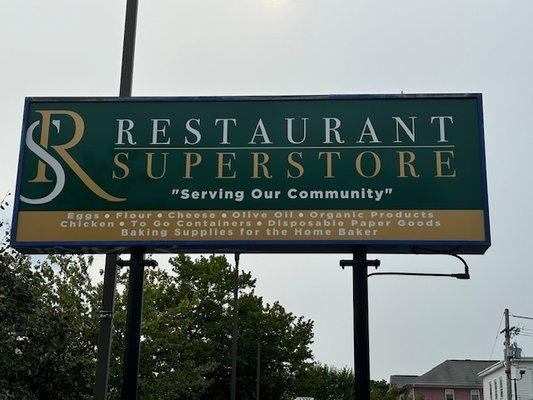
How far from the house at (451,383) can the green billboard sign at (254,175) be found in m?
70.1

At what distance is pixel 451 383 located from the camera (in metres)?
79.9

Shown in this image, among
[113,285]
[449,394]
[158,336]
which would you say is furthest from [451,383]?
[113,285]

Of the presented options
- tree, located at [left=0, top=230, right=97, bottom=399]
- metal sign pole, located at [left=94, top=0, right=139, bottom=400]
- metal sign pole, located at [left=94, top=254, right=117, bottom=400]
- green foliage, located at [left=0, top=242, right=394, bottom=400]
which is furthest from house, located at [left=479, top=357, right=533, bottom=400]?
metal sign pole, located at [left=94, top=254, right=117, bottom=400]

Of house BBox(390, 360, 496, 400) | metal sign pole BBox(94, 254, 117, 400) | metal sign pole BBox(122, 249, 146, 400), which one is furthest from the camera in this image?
house BBox(390, 360, 496, 400)

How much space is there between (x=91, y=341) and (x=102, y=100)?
1411 cm

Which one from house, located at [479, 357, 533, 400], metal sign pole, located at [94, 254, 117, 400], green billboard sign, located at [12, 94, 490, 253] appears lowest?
metal sign pole, located at [94, 254, 117, 400]

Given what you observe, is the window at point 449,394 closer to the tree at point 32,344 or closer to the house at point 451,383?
the house at point 451,383

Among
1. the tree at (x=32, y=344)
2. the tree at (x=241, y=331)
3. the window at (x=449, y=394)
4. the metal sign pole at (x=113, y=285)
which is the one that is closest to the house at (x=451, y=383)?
the window at (x=449, y=394)

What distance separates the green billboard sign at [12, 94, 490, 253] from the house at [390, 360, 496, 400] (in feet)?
230

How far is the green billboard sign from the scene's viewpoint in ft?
35.4

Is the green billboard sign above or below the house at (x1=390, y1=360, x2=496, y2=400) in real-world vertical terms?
below

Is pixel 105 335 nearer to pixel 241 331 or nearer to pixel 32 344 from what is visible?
pixel 32 344

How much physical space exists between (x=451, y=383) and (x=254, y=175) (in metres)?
73.5

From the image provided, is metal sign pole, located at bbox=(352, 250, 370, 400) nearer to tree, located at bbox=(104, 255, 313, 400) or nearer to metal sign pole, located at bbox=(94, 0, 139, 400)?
metal sign pole, located at bbox=(94, 0, 139, 400)
